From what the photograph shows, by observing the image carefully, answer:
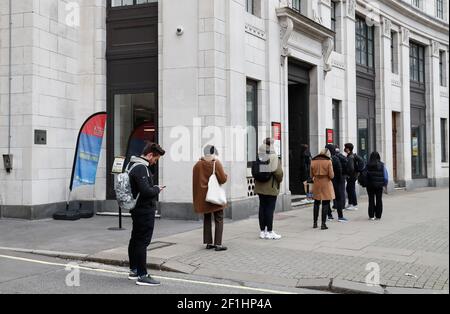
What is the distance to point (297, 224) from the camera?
11.9 m

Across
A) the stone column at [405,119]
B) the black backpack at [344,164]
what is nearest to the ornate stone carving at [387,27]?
the stone column at [405,119]

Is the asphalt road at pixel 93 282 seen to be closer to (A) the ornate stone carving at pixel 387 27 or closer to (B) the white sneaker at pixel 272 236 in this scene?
(B) the white sneaker at pixel 272 236

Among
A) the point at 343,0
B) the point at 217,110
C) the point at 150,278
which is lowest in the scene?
the point at 150,278

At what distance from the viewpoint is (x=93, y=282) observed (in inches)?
263

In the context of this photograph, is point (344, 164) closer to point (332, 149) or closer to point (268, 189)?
point (332, 149)

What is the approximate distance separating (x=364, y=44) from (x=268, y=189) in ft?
47.0

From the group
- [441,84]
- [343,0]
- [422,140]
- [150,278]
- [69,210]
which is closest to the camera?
[150,278]

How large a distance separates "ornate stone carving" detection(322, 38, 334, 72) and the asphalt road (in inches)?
477

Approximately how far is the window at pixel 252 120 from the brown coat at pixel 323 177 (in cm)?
296

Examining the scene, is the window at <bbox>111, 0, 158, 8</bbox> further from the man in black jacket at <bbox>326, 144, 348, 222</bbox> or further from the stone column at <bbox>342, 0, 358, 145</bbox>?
the stone column at <bbox>342, 0, 358, 145</bbox>

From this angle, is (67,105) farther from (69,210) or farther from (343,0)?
(343,0)

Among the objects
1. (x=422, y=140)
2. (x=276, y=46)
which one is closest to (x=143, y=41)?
(x=276, y=46)

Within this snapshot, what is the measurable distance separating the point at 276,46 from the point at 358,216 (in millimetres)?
5453

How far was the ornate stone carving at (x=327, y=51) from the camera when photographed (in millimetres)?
17250
